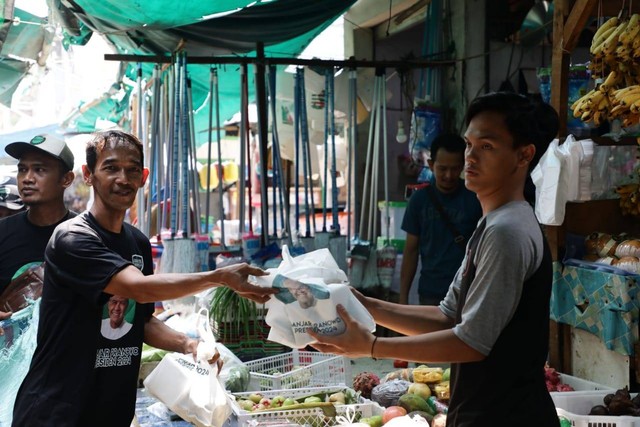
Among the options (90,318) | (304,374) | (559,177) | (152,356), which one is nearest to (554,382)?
(559,177)

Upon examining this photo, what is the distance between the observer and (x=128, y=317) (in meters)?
3.00

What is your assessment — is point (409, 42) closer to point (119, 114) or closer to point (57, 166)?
point (119, 114)

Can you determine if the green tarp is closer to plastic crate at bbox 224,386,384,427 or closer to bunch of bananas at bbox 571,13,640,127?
bunch of bananas at bbox 571,13,640,127

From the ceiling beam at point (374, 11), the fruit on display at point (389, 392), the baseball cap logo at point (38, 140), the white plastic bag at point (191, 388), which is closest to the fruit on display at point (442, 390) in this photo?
the fruit on display at point (389, 392)

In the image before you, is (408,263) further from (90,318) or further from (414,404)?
(90,318)

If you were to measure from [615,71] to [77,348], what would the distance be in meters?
3.59

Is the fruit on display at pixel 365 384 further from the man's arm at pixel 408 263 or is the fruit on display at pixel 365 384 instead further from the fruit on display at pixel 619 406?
the man's arm at pixel 408 263

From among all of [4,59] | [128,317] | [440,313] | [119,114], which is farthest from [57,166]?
[119,114]

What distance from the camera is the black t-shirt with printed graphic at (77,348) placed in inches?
110

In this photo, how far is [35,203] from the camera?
13.6 feet

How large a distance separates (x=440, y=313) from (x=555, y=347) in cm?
295

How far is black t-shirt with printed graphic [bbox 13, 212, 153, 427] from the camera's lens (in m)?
2.79

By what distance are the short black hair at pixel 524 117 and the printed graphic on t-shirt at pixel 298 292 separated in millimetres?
838

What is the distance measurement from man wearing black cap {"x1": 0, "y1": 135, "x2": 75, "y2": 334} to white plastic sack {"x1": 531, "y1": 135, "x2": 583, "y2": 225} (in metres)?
2.89
